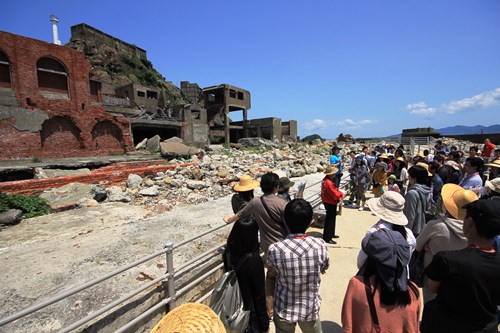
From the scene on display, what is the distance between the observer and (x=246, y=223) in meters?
2.08

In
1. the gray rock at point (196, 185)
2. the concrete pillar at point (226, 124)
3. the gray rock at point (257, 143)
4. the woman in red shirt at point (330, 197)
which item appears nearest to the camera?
the woman in red shirt at point (330, 197)

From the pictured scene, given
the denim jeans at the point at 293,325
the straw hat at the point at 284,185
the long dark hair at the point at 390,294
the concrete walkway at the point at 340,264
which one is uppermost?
the straw hat at the point at 284,185

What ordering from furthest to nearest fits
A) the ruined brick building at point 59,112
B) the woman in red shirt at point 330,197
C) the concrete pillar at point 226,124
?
1. the concrete pillar at point 226,124
2. the ruined brick building at point 59,112
3. the woman in red shirt at point 330,197

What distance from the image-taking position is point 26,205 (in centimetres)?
630

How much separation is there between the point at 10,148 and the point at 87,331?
15.6m

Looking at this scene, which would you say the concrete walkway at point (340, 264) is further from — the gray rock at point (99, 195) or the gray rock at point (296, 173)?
the gray rock at point (99, 195)

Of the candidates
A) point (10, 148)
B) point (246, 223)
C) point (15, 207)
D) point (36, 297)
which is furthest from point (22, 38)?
point (246, 223)

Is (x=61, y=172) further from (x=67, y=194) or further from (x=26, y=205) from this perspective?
(x=26, y=205)

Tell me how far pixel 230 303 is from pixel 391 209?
154 cm

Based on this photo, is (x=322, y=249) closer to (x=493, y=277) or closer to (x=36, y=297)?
(x=493, y=277)

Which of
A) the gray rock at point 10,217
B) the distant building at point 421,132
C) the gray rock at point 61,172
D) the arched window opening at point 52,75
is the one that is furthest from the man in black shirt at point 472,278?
the distant building at point 421,132

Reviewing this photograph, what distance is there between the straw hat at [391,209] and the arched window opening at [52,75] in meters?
19.3

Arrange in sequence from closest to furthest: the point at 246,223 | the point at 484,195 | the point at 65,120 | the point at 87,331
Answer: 1. the point at 87,331
2. the point at 246,223
3. the point at 484,195
4. the point at 65,120

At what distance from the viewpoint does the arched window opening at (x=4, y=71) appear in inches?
508
